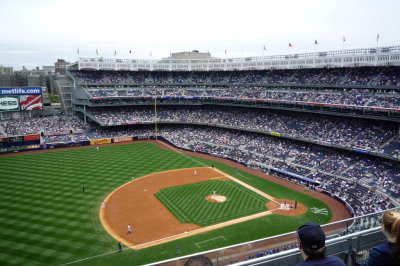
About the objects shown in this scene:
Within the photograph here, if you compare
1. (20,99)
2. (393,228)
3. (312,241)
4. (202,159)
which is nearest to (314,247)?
(312,241)

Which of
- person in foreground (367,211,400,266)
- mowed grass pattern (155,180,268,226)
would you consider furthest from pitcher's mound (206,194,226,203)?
person in foreground (367,211,400,266)

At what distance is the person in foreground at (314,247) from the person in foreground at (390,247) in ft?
1.77

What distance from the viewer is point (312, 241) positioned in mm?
3559

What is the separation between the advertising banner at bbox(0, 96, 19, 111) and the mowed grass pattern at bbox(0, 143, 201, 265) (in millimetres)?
16495

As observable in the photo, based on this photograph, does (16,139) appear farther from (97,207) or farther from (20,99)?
(97,207)

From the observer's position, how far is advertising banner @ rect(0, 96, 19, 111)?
6139 cm

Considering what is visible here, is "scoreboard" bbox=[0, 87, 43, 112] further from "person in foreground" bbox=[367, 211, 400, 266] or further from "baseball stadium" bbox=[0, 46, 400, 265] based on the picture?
"person in foreground" bbox=[367, 211, 400, 266]

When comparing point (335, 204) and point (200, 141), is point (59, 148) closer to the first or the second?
point (200, 141)

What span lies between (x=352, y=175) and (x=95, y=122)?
185 ft

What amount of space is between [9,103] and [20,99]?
7.47 feet

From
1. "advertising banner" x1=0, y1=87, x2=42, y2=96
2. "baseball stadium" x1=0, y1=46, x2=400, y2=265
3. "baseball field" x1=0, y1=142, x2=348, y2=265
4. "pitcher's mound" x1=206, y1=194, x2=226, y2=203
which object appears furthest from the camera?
"advertising banner" x1=0, y1=87, x2=42, y2=96

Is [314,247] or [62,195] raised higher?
[314,247]

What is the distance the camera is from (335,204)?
106 feet

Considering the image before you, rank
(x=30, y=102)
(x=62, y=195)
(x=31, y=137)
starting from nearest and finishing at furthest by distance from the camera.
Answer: (x=62, y=195) < (x=31, y=137) < (x=30, y=102)
